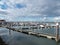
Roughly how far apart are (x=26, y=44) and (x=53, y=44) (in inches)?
335

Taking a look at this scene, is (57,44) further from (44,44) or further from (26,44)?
(26,44)

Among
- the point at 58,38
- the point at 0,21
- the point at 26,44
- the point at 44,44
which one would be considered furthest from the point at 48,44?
the point at 0,21

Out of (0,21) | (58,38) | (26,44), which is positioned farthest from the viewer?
(0,21)

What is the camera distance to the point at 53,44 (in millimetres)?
38656

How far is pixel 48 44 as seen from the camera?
38.4 m

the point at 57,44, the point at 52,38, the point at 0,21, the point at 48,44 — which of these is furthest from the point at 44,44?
the point at 0,21

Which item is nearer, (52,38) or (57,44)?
(57,44)

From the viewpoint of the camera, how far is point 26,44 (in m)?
37.4

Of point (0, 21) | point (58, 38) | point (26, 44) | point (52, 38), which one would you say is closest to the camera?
point (26, 44)

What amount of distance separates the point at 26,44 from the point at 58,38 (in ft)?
35.1

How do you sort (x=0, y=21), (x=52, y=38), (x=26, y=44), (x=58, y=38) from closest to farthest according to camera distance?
1. (x=26, y=44)
2. (x=58, y=38)
3. (x=52, y=38)
4. (x=0, y=21)

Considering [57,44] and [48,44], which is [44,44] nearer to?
[48,44]

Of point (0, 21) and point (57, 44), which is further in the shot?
point (0, 21)

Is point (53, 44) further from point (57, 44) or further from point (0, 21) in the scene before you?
point (0, 21)
